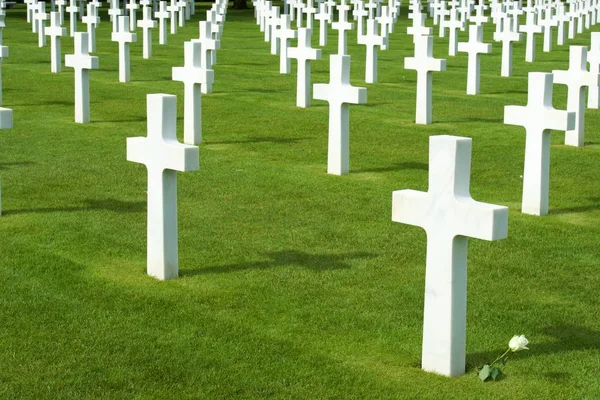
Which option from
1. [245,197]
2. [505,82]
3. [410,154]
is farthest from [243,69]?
[245,197]

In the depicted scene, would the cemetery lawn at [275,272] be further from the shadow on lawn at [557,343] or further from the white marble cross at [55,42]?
the white marble cross at [55,42]

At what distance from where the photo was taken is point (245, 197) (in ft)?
30.7

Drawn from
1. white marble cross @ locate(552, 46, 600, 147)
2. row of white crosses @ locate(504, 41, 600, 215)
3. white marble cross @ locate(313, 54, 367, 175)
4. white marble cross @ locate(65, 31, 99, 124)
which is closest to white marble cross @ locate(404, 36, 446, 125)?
white marble cross @ locate(552, 46, 600, 147)

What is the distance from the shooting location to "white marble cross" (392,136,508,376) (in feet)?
16.6

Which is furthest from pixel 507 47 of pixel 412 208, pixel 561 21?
pixel 412 208

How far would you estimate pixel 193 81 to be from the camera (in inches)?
472

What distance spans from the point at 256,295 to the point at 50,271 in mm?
1328

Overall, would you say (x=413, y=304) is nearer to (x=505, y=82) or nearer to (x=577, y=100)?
(x=577, y=100)

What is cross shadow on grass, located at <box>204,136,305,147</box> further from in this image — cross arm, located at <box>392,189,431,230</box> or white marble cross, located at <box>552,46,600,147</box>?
cross arm, located at <box>392,189,431,230</box>

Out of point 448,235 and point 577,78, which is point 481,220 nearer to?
point 448,235

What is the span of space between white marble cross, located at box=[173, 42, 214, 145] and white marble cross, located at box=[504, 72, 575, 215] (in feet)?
13.0

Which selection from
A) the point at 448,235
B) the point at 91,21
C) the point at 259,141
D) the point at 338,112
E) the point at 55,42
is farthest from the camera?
the point at 91,21

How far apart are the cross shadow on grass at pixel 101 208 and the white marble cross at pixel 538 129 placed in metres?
A: 2.90

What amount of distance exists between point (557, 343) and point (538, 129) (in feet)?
10.6
